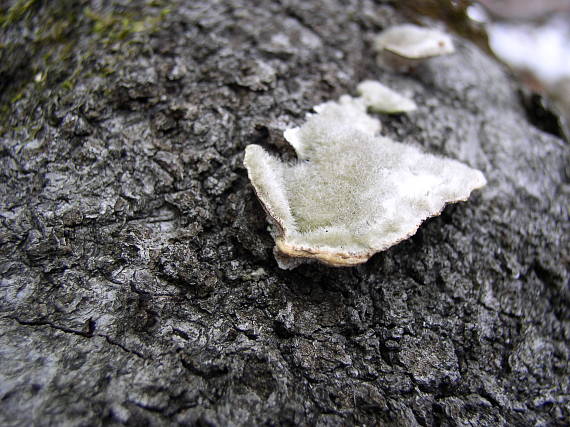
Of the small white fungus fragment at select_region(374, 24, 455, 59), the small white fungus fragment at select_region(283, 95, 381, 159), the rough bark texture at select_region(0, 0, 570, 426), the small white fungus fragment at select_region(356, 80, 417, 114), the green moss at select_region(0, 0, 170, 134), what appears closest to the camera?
the rough bark texture at select_region(0, 0, 570, 426)

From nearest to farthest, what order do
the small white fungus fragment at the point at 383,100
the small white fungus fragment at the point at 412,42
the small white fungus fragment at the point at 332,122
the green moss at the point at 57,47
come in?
the small white fungus fragment at the point at 332,122 → the green moss at the point at 57,47 → the small white fungus fragment at the point at 383,100 → the small white fungus fragment at the point at 412,42

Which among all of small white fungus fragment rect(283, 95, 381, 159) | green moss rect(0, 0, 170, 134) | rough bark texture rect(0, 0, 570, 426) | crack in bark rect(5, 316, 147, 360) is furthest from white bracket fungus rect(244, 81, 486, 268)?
green moss rect(0, 0, 170, 134)

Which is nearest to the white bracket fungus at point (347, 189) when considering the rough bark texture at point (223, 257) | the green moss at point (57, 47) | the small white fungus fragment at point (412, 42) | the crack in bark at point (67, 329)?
the rough bark texture at point (223, 257)

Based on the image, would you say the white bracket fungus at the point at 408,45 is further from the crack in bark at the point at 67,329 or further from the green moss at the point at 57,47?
the crack in bark at the point at 67,329

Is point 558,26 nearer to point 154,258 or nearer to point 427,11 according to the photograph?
point 427,11

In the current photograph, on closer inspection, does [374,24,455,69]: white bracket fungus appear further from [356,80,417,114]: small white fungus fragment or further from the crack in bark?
the crack in bark

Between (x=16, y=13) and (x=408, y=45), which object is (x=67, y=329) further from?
(x=408, y=45)

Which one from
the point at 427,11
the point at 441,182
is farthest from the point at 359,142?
the point at 427,11
